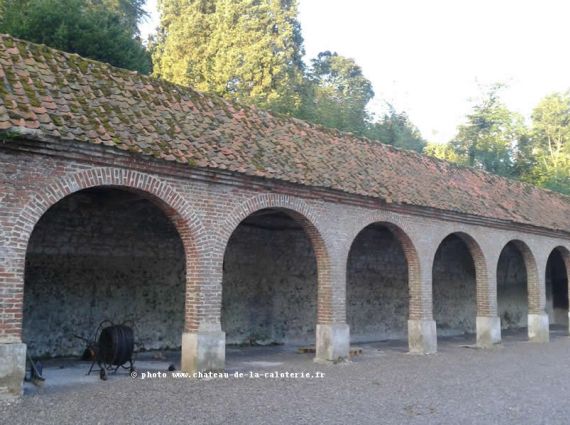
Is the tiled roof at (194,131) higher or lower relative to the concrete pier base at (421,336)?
higher

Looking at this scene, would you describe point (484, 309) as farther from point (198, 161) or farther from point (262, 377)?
point (198, 161)

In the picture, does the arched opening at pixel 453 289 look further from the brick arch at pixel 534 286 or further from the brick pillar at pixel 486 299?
the brick pillar at pixel 486 299

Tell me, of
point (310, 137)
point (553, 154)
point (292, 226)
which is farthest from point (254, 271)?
point (553, 154)

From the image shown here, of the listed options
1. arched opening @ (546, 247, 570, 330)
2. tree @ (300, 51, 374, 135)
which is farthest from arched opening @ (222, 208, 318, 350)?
arched opening @ (546, 247, 570, 330)

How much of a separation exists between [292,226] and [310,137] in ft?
10.7

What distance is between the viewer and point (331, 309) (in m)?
12.4

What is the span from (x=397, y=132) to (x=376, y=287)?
21.9 m

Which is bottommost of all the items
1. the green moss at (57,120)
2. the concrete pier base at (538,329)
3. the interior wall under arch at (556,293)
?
the concrete pier base at (538,329)

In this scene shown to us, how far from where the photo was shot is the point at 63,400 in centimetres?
786

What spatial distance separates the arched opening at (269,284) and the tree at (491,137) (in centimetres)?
2677

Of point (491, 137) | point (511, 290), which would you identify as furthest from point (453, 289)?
point (491, 137)

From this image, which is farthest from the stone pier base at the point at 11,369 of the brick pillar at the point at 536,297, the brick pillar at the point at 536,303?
the brick pillar at the point at 536,303

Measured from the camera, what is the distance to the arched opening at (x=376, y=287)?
17.7 m

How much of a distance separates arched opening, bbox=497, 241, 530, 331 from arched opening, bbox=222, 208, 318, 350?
10766 millimetres
